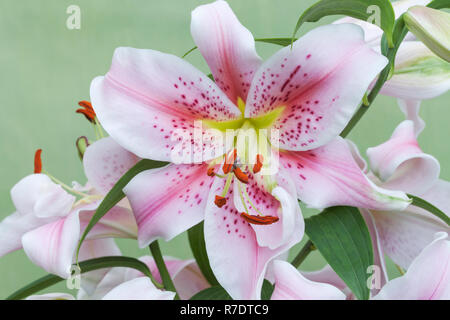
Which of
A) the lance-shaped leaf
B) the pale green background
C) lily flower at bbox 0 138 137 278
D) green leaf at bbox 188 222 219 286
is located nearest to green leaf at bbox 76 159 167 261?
lily flower at bbox 0 138 137 278

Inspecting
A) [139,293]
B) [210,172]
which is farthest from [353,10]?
[139,293]

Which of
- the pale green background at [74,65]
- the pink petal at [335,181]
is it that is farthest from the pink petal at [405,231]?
the pale green background at [74,65]

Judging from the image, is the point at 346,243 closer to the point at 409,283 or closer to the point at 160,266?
the point at 409,283

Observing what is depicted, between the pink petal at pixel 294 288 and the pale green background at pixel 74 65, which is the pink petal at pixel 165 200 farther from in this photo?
the pale green background at pixel 74 65

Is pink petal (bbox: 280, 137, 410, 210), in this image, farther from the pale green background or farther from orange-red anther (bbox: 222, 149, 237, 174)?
the pale green background
